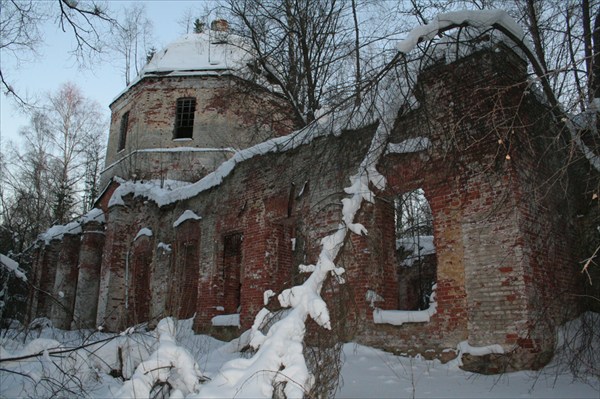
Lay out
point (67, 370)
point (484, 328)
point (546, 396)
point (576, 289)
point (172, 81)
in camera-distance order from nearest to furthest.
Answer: point (67, 370)
point (546, 396)
point (484, 328)
point (576, 289)
point (172, 81)

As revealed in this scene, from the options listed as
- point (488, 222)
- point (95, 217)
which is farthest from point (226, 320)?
point (95, 217)

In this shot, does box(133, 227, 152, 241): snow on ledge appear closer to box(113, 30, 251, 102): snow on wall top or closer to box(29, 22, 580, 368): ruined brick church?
box(29, 22, 580, 368): ruined brick church

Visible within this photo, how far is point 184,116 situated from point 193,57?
9.85ft

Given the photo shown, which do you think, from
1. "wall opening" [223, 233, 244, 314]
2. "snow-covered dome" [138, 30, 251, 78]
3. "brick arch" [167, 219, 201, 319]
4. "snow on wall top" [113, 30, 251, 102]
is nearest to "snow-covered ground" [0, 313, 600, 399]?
"wall opening" [223, 233, 244, 314]

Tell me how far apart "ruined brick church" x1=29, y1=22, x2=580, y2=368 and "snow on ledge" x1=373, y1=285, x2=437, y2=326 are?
29mm

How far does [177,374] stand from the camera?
3.35m

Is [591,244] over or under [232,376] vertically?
over

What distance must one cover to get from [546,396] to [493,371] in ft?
3.64

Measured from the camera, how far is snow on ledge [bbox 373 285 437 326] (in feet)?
21.6

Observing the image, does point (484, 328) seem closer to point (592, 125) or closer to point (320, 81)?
point (592, 125)

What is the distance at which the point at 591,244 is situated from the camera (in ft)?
23.9

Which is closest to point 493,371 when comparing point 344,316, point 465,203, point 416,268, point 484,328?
point 484,328

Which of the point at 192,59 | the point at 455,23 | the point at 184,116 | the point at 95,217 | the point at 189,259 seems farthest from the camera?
the point at 192,59

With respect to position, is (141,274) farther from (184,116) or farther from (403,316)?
(403,316)
